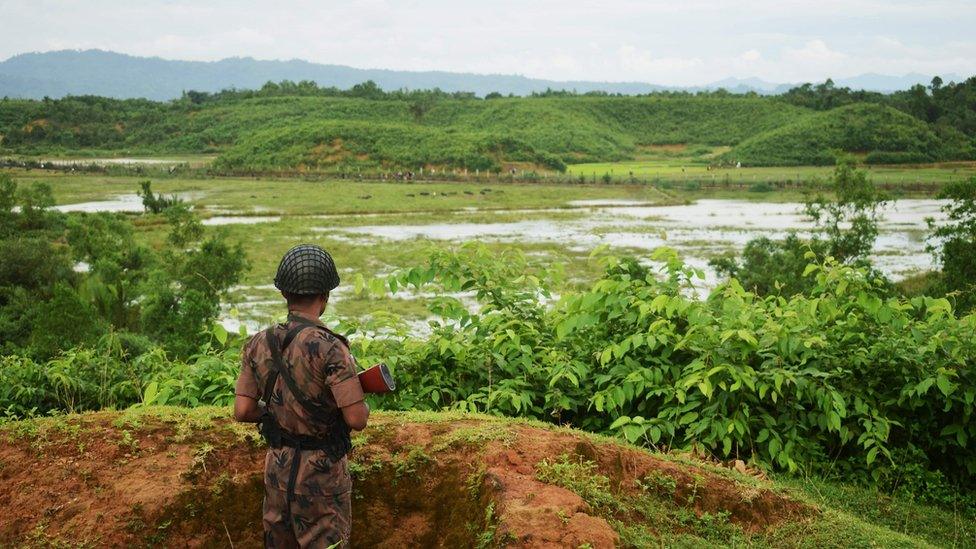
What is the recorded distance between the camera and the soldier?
3652 millimetres

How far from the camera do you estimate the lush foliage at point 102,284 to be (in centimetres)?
1484

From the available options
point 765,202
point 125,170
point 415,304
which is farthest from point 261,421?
point 125,170

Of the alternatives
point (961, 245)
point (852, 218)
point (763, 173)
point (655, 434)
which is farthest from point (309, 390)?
point (763, 173)

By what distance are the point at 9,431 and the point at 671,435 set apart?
414 centimetres

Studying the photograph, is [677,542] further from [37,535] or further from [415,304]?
[415,304]

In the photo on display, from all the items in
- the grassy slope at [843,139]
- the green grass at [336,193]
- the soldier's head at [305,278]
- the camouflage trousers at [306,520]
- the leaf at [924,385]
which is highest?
the grassy slope at [843,139]

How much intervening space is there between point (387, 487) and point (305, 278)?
4.95ft

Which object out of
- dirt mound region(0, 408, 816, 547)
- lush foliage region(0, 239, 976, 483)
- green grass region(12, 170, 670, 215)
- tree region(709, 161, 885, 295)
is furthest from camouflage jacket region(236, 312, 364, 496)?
green grass region(12, 170, 670, 215)

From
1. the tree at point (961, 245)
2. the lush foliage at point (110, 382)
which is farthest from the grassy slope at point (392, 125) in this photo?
the lush foliage at point (110, 382)

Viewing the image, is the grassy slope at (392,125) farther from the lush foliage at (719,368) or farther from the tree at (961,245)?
the lush foliage at (719,368)

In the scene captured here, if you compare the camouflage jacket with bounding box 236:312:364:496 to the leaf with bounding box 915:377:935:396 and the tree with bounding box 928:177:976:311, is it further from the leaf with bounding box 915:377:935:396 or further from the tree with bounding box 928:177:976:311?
the tree with bounding box 928:177:976:311

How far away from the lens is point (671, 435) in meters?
5.77

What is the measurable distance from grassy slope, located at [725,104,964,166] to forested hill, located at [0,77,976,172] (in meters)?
0.13

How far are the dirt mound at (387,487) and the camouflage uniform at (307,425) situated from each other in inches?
28.7
